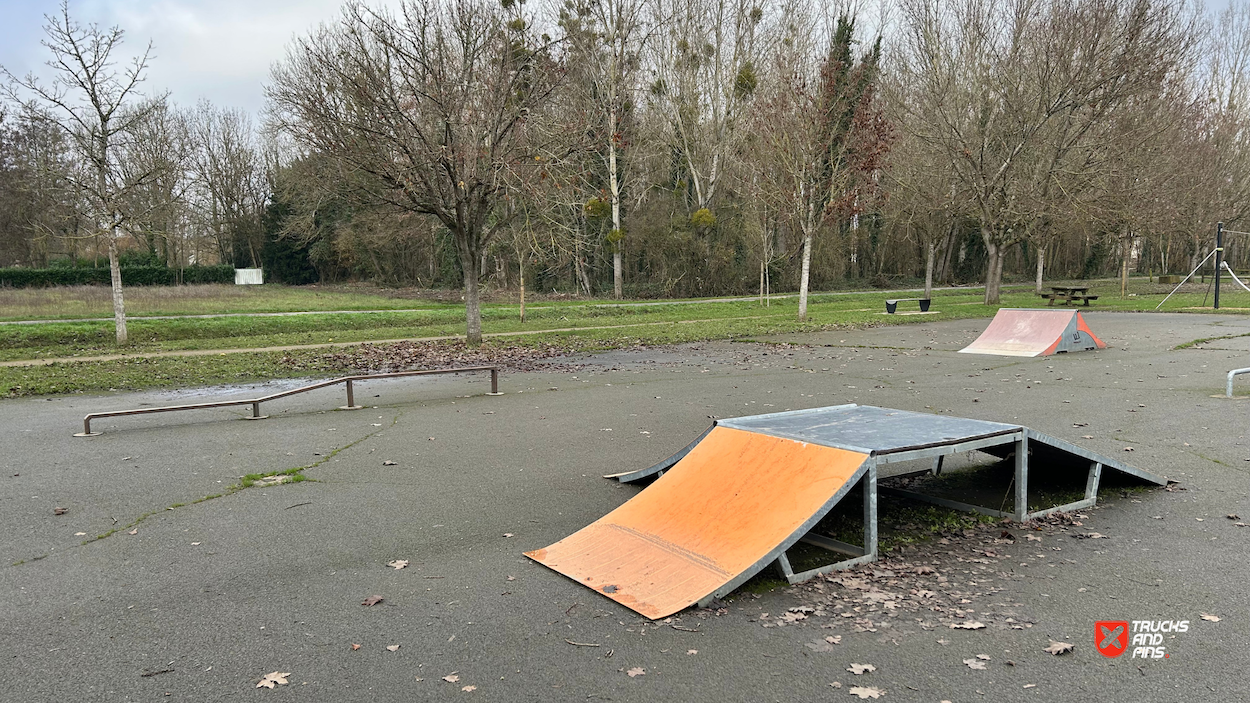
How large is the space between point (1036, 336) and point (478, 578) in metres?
15.1

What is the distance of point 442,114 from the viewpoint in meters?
16.7

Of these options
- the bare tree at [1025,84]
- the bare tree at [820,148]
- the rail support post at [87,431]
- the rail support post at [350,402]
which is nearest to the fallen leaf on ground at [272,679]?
the rail support post at [87,431]

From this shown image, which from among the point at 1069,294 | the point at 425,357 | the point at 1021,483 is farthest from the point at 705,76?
the point at 1021,483

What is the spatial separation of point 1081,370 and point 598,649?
12358 millimetres

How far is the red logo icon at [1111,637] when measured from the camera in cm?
373

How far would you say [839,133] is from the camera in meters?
25.9

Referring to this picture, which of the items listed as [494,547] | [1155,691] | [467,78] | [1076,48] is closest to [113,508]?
[494,547]

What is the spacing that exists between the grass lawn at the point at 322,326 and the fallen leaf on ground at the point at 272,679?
1110 cm

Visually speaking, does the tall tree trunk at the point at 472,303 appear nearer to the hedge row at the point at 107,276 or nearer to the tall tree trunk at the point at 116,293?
the tall tree trunk at the point at 116,293

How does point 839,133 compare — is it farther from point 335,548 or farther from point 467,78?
point 335,548

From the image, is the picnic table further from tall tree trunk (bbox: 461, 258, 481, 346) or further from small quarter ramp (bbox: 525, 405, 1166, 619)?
small quarter ramp (bbox: 525, 405, 1166, 619)

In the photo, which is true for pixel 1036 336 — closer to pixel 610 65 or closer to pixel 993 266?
pixel 993 266

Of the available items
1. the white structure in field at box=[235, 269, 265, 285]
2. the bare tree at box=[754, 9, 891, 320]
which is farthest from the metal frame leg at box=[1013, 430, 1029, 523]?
the white structure in field at box=[235, 269, 265, 285]

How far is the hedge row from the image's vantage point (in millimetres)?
40281
